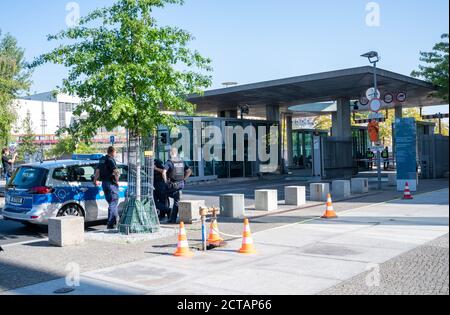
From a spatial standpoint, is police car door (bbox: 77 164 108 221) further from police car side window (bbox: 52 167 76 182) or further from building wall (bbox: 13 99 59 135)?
building wall (bbox: 13 99 59 135)

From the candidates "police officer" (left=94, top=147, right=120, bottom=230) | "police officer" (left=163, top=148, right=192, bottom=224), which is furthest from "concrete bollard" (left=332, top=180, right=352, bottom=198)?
"police officer" (left=94, top=147, right=120, bottom=230)

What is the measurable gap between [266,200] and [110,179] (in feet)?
16.6

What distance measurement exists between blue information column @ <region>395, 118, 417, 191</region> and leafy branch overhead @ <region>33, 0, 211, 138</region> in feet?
39.2

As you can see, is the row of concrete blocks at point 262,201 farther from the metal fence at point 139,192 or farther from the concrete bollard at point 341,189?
the metal fence at point 139,192

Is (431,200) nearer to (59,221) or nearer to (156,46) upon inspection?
(156,46)

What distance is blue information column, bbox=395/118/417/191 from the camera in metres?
19.4

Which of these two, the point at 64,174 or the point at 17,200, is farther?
the point at 64,174

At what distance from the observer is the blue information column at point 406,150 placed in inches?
765

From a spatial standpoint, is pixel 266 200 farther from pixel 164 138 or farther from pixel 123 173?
pixel 164 138

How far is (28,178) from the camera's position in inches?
435

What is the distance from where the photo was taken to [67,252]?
29.0 ft

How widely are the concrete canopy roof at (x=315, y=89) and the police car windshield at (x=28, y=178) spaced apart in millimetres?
16286

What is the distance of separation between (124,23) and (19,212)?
4.80 meters

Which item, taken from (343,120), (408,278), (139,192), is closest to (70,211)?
(139,192)
